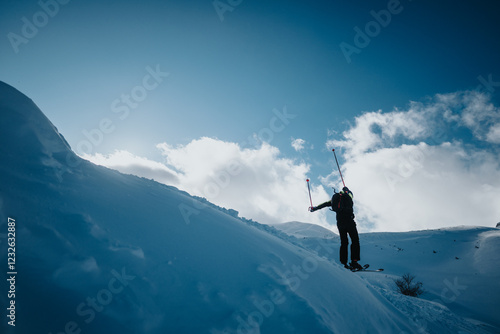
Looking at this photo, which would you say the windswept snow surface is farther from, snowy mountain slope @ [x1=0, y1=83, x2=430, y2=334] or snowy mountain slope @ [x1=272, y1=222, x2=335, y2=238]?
snowy mountain slope @ [x1=272, y1=222, x2=335, y2=238]

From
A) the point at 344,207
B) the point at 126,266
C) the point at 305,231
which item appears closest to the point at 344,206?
the point at 344,207

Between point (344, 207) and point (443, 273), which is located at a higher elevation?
point (443, 273)

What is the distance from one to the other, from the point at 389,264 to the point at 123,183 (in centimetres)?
2341

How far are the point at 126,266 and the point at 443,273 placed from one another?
2325cm

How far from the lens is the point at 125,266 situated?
3.17 m

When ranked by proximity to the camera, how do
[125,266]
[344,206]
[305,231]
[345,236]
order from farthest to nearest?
[305,231], [344,206], [345,236], [125,266]

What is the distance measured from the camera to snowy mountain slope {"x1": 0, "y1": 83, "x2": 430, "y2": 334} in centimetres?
271

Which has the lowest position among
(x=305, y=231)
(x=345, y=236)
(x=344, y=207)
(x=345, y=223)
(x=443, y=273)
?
(x=345, y=236)

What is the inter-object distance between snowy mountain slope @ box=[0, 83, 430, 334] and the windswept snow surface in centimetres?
1

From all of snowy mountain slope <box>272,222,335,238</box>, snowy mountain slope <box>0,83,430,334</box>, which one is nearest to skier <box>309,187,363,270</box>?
snowy mountain slope <box>0,83,430,334</box>

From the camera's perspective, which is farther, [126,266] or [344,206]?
[344,206]

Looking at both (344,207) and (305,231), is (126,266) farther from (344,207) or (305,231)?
(305,231)

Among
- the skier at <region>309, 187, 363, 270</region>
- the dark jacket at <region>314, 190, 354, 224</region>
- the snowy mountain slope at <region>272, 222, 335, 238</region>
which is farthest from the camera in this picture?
the snowy mountain slope at <region>272, 222, 335, 238</region>

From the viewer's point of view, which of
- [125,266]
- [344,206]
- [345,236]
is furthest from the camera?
[344,206]
